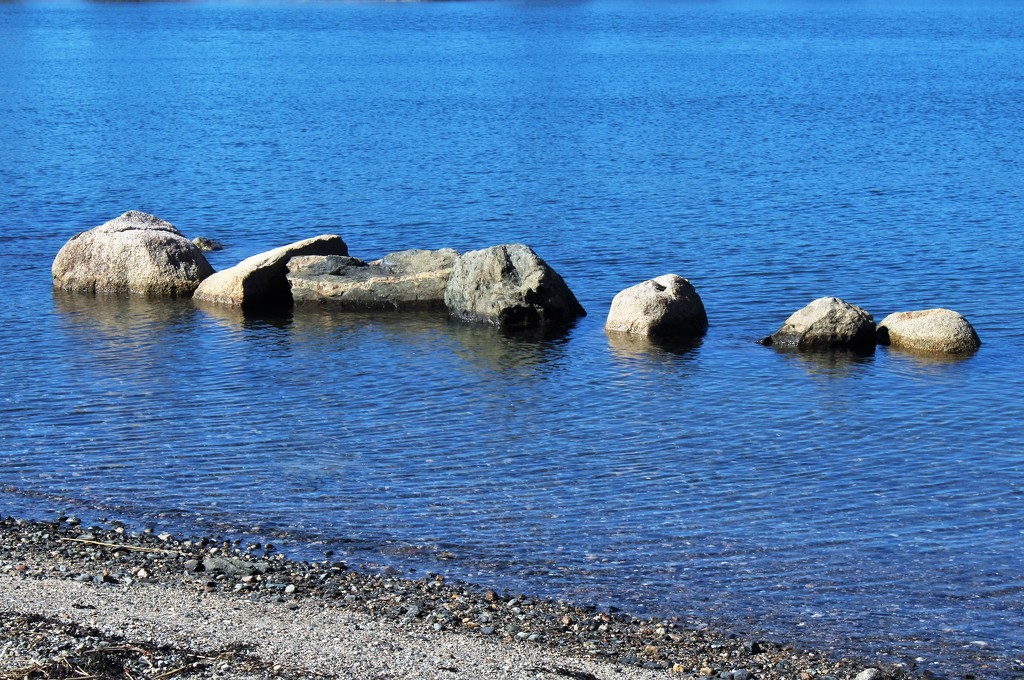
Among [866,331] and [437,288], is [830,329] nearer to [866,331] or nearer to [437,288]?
[866,331]

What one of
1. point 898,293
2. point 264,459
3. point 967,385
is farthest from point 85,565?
point 898,293

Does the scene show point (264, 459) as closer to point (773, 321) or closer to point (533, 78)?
point (773, 321)

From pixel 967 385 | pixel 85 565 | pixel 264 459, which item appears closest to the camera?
pixel 85 565

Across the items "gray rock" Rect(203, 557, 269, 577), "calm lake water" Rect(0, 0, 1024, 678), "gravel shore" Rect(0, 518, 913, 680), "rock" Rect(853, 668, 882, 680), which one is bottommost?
"rock" Rect(853, 668, 882, 680)

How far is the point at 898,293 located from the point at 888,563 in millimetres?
15373

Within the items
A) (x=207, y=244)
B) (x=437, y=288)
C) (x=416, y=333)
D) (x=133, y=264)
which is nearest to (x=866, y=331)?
(x=416, y=333)

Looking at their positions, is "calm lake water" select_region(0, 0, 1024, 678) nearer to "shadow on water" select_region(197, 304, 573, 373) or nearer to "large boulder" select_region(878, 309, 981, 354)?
"shadow on water" select_region(197, 304, 573, 373)

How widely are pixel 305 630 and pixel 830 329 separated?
14911mm

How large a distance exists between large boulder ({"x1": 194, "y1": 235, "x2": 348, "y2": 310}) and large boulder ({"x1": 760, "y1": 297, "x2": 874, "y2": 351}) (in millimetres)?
11130

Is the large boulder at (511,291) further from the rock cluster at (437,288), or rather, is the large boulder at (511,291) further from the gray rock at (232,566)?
the gray rock at (232,566)

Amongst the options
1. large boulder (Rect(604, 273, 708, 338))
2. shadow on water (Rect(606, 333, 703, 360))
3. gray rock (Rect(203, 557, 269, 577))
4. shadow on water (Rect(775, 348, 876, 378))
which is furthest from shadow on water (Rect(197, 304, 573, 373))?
gray rock (Rect(203, 557, 269, 577))

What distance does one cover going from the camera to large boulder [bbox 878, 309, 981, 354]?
25.1 m

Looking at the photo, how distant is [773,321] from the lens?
1086 inches

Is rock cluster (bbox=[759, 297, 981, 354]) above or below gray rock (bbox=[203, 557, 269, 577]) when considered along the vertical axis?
above
